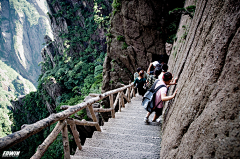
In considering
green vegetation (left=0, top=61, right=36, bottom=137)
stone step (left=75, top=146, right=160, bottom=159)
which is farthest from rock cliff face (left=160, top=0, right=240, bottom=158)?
green vegetation (left=0, top=61, right=36, bottom=137)

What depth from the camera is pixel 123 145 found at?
260 cm

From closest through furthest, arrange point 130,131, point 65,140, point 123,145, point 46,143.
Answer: point 46,143
point 65,140
point 123,145
point 130,131

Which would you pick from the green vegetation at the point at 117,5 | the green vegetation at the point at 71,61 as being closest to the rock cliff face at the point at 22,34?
the green vegetation at the point at 71,61

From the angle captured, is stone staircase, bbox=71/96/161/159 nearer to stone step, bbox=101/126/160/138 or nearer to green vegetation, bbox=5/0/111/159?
stone step, bbox=101/126/160/138

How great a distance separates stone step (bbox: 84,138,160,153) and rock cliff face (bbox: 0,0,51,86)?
8503 cm

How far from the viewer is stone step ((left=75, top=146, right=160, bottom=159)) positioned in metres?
2.26

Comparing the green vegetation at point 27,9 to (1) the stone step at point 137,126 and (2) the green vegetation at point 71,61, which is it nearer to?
(2) the green vegetation at point 71,61

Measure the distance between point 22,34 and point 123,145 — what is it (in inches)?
3508

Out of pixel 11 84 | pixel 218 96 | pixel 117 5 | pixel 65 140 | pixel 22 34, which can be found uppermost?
pixel 117 5

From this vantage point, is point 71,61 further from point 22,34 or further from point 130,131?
point 22,34

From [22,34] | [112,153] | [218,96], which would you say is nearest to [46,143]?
[112,153]

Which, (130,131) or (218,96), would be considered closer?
(218,96)

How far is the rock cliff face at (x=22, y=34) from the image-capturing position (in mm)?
65062

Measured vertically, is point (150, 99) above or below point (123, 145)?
above
